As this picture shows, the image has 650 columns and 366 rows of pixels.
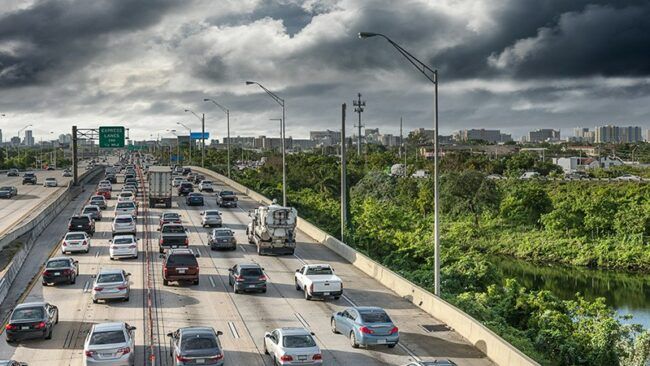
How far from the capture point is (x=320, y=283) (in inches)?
1211

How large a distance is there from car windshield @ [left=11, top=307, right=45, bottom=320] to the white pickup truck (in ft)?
36.3

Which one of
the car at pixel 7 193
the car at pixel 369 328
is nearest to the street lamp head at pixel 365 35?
the car at pixel 369 328

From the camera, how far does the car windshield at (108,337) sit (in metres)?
20.3

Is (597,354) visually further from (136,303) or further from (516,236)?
(516,236)

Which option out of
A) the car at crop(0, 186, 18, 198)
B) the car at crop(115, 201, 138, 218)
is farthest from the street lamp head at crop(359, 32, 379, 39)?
the car at crop(0, 186, 18, 198)

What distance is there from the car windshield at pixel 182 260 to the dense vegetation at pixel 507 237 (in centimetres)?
1234

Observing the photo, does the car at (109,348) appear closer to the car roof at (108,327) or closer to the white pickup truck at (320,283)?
the car roof at (108,327)

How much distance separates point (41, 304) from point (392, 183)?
85.3 metres

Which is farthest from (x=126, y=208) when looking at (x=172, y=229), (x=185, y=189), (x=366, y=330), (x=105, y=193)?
(x=366, y=330)

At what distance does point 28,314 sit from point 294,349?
9727mm

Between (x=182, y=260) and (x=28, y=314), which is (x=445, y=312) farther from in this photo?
(x=28, y=314)

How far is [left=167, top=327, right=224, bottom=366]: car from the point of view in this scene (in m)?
19.6

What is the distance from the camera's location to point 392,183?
107m


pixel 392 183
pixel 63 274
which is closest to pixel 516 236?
pixel 392 183
